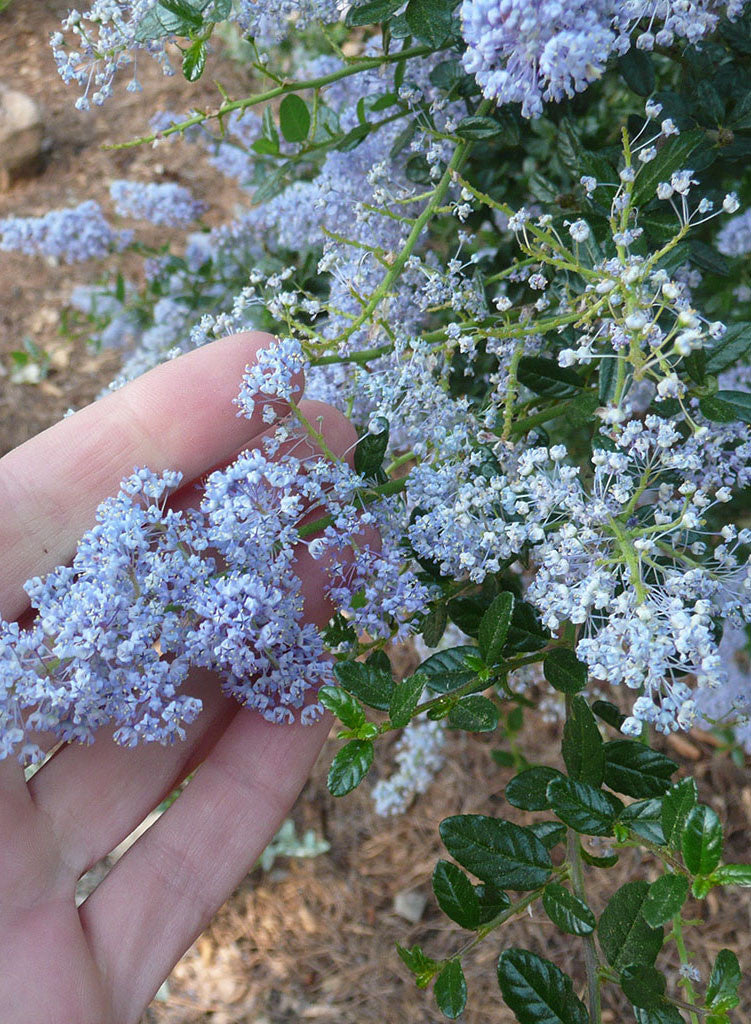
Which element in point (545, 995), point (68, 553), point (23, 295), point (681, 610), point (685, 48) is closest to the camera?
point (681, 610)

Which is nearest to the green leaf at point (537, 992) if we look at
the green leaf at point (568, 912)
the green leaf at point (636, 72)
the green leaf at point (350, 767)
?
the green leaf at point (568, 912)

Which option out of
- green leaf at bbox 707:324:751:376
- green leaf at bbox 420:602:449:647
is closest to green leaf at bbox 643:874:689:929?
green leaf at bbox 420:602:449:647

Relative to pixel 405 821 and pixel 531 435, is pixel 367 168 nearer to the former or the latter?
→ pixel 531 435

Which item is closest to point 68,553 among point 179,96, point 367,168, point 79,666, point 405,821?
point 79,666

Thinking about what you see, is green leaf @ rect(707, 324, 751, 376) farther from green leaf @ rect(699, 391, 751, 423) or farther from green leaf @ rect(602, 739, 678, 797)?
green leaf @ rect(602, 739, 678, 797)

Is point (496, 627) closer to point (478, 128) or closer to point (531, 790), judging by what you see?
point (531, 790)

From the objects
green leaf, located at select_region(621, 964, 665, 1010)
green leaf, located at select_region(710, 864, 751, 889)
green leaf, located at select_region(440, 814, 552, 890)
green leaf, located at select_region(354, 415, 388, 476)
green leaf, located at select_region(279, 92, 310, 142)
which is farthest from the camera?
green leaf, located at select_region(279, 92, 310, 142)

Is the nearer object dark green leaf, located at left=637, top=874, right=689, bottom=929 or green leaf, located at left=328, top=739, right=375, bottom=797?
dark green leaf, located at left=637, top=874, right=689, bottom=929
